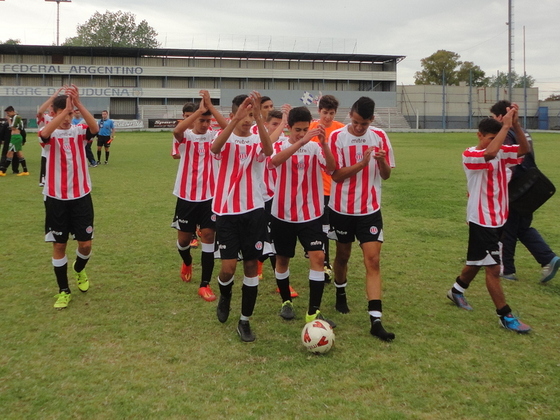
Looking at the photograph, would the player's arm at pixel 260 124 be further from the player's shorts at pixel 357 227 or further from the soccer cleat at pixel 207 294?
the soccer cleat at pixel 207 294

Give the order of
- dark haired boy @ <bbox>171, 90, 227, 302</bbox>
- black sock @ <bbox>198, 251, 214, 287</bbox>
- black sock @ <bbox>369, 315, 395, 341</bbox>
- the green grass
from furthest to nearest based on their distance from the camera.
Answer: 1. dark haired boy @ <bbox>171, 90, 227, 302</bbox>
2. black sock @ <bbox>198, 251, 214, 287</bbox>
3. black sock @ <bbox>369, 315, 395, 341</bbox>
4. the green grass

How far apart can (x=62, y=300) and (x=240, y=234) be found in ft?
7.17

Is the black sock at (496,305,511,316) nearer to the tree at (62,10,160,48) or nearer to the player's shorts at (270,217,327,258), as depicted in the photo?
the player's shorts at (270,217,327,258)

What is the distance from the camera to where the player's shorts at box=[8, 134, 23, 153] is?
57.0 feet

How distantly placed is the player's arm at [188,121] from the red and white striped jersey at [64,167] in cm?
104

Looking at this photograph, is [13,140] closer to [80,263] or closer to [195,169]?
[80,263]

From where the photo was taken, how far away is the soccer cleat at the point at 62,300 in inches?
223

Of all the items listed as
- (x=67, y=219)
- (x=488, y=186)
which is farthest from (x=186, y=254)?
(x=488, y=186)

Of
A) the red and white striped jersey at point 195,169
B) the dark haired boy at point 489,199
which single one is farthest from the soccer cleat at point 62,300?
the dark haired boy at point 489,199

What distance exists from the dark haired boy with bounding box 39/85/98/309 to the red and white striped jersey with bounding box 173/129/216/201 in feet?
3.49

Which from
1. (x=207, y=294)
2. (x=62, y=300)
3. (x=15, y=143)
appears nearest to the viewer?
(x=62, y=300)

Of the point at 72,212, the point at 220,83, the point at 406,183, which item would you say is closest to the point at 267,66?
the point at 220,83

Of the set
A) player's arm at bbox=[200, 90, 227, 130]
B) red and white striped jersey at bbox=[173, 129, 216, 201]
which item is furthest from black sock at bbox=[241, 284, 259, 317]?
red and white striped jersey at bbox=[173, 129, 216, 201]

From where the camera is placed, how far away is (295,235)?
209 inches
